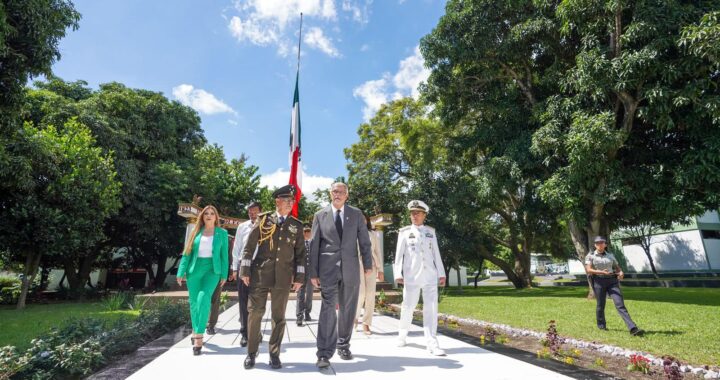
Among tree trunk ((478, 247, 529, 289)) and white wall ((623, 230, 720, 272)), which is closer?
tree trunk ((478, 247, 529, 289))

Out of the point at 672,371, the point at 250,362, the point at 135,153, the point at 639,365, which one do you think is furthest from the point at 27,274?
the point at 672,371

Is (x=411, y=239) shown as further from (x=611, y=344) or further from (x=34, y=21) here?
(x=34, y=21)

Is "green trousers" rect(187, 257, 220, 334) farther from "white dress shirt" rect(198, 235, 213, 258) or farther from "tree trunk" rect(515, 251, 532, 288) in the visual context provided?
"tree trunk" rect(515, 251, 532, 288)

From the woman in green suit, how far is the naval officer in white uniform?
2456mm

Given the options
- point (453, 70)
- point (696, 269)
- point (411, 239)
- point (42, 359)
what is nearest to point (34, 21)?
point (42, 359)

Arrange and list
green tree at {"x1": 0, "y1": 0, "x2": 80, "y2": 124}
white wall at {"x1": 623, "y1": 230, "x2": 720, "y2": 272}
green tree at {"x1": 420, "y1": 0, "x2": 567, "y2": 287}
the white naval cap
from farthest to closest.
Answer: white wall at {"x1": 623, "y1": 230, "x2": 720, "y2": 272} → green tree at {"x1": 420, "y1": 0, "x2": 567, "y2": 287} → green tree at {"x1": 0, "y1": 0, "x2": 80, "y2": 124} → the white naval cap

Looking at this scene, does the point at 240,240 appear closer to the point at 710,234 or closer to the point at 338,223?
the point at 338,223

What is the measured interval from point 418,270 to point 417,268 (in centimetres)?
3

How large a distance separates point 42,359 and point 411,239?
4475mm

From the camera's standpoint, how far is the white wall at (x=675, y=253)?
1459 inches

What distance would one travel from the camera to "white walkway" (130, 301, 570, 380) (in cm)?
393

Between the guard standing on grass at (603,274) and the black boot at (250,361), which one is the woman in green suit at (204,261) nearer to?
the black boot at (250,361)

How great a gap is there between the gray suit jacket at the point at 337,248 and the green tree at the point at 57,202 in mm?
15887

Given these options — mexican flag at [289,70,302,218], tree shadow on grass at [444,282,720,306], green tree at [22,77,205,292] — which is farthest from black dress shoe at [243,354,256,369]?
green tree at [22,77,205,292]
